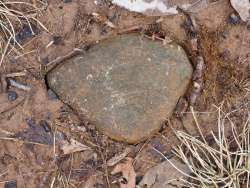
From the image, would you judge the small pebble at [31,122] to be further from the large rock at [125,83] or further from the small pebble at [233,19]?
the small pebble at [233,19]

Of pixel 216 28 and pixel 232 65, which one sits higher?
pixel 216 28

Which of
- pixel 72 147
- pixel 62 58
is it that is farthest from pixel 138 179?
pixel 62 58

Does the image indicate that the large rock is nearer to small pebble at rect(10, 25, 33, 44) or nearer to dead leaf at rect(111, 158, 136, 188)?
dead leaf at rect(111, 158, 136, 188)

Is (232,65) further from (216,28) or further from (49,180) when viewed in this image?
(49,180)

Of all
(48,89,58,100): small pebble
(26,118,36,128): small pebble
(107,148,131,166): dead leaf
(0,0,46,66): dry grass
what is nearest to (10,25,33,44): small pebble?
(0,0,46,66): dry grass

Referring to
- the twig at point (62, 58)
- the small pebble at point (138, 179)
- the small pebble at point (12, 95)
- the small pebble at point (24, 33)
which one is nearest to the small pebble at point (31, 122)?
the small pebble at point (12, 95)

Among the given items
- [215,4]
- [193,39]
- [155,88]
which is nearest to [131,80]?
[155,88]
